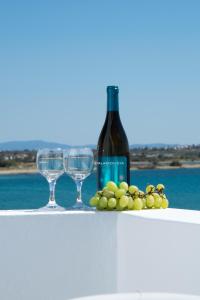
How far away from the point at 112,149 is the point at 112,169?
0.07m

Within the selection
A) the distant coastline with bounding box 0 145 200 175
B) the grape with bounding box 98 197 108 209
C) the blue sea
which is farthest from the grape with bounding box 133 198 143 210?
the blue sea

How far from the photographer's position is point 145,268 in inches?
103

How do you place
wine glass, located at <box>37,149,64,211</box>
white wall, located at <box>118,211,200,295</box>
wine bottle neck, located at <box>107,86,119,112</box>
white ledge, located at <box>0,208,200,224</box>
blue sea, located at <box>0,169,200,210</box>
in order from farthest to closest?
1. blue sea, located at <box>0,169,200,210</box>
2. wine bottle neck, located at <box>107,86,119,112</box>
3. wine glass, located at <box>37,149,64,211</box>
4. white ledge, located at <box>0,208,200,224</box>
5. white wall, located at <box>118,211,200,295</box>

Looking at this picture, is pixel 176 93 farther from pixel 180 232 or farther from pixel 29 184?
pixel 180 232

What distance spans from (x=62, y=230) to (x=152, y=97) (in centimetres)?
4145

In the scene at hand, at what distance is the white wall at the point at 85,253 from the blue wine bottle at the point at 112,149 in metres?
0.14

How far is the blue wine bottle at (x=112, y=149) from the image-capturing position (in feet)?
8.96

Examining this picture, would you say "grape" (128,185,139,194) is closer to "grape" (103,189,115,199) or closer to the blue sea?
"grape" (103,189,115,199)

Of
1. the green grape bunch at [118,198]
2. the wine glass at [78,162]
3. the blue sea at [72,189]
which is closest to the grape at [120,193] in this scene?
the green grape bunch at [118,198]

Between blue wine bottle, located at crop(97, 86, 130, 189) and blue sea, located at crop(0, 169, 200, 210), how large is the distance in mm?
31485

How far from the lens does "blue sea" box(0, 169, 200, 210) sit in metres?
37.3

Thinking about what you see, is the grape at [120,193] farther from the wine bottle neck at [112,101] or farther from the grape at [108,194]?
the wine bottle neck at [112,101]

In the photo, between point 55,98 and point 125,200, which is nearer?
point 125,200
